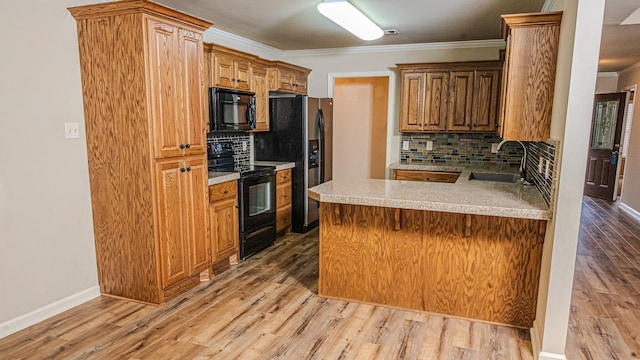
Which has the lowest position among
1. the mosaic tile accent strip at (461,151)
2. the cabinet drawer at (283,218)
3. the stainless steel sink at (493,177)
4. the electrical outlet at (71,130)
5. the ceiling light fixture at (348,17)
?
the cabinet drawer at (283,218)

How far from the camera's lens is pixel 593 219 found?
225 inches

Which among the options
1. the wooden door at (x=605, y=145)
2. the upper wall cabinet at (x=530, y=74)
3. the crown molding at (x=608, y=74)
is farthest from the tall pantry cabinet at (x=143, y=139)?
the crown molding at (x=608, y=74)

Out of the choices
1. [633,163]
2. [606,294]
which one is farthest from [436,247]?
[633,163]

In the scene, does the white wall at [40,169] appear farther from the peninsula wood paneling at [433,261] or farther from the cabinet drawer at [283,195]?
the cabinet drawer at [283,195]

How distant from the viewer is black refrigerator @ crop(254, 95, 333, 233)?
468cm

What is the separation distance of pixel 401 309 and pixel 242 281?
1375mm

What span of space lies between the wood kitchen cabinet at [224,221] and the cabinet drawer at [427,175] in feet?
6.81

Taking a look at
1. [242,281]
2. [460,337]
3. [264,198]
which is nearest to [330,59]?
[264,198]

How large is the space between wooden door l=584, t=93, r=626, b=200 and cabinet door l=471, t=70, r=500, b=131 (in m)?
3.55

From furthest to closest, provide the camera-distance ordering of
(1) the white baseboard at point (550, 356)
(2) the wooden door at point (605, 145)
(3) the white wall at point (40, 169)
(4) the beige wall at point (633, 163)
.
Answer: (2) the wooden door at point (605, 145) < (4) the beige wall at point (633, 163) < (3) the white wall at point (40, 169) < (1) the white baseboard at point (550, 356)

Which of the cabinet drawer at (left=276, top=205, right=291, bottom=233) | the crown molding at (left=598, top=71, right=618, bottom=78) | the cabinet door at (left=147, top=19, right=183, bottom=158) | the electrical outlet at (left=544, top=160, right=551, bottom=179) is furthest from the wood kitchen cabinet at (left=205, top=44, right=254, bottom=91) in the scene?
the crown molding at (left=598, top=71, right=618, bottom=78)

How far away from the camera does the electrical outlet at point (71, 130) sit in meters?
2.83

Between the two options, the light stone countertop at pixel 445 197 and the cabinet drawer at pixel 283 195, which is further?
the cabinet drawer at pixel 283 195

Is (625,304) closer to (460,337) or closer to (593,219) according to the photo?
(460,337)
